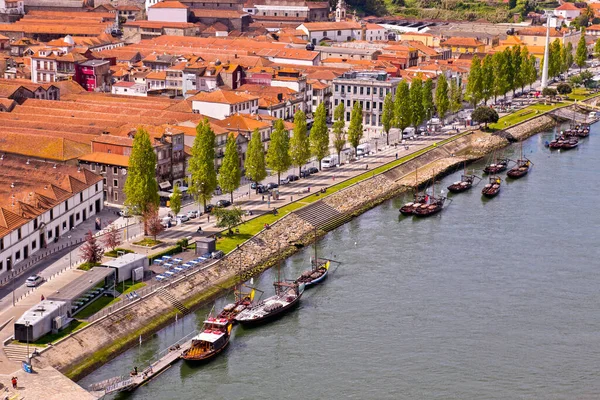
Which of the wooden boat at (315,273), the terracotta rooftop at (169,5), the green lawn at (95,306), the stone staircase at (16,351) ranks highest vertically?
the terracotta rooftop at (169,5)

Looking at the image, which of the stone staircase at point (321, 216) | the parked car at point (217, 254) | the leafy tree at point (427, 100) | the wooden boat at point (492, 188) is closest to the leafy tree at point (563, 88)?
the leafy tree at point (427, 100)

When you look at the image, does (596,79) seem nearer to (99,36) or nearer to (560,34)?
(560,34)

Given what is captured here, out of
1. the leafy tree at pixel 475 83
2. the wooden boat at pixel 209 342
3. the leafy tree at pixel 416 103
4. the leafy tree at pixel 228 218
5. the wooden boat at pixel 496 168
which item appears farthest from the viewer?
the leafy tree at pixel 475 83

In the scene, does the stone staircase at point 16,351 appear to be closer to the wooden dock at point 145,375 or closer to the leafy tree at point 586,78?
the wooden dock at point 145,375

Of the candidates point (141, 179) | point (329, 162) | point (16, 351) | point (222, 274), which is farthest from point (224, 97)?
point (16, 351)

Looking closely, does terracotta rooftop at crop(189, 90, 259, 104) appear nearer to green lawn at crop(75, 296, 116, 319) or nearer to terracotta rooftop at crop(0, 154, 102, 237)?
terracotta rooftop at crop(0, 154, 102, 237)

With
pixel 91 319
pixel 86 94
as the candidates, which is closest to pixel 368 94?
pixel 86 94
